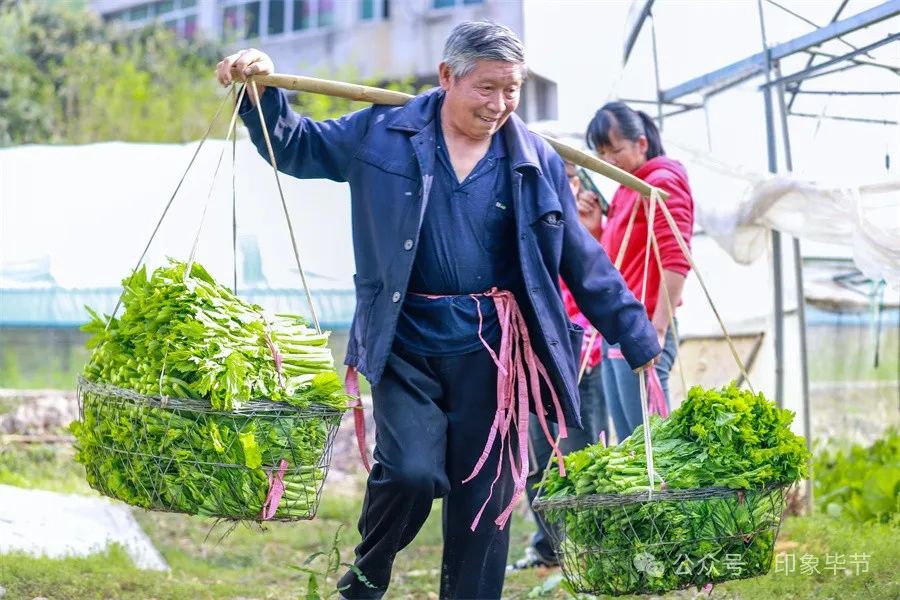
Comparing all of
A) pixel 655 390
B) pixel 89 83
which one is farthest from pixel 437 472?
pixel 89 83

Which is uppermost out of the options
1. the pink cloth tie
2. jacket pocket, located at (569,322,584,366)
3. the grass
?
jacket pocket, located at (569,322,584,366)

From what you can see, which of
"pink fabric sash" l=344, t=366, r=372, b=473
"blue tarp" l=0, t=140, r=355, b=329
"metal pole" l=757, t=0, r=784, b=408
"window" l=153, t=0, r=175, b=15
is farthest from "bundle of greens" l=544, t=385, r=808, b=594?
"window" l=153, t=0, r=175, b=15

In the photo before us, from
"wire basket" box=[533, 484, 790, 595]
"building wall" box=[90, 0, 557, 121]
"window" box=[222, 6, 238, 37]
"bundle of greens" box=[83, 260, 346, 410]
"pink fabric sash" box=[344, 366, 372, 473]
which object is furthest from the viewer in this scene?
"window" box=[222, 6, 238, 37]

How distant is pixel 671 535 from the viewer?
3322 mm

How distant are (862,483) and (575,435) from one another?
5.10ft

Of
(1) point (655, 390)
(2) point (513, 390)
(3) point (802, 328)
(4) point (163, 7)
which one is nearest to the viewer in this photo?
(2) point (513, 390)

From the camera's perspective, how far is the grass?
4.50 m

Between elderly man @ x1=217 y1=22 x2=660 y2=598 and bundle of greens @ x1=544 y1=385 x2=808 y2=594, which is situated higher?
elderly man @ x1=217 y1=22 x2=660 y2=598

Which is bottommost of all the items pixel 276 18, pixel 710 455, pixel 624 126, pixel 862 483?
pixel 862 483

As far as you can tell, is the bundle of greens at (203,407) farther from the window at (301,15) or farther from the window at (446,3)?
the window at (301,15)

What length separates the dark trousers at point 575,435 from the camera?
511 cm

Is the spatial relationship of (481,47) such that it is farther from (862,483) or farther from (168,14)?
(168,14)

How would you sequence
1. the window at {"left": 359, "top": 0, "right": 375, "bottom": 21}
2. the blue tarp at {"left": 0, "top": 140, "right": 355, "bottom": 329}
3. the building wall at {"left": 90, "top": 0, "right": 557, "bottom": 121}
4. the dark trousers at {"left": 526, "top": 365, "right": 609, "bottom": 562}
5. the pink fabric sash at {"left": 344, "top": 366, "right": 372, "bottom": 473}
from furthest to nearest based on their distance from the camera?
the window at {"left": 359, "top": 0, "right": 375, "bottom": 21}
the building wall at {"left": 90, "top": 0, "right": 557, "bottom": 121}
the blue tarp at {"left": 0, "top": 140, "right": 355, "bottom": 329}
the dark trousers at {"left": 526, "top": 365, "right": 609, "bottom": 562}
the pink fabric sash at {"left": 344, "top": 366, "right": 372, "bottom": 473}

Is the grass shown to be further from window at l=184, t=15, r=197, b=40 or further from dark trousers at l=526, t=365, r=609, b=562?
window at l=184, t=15, r=197, b=40
